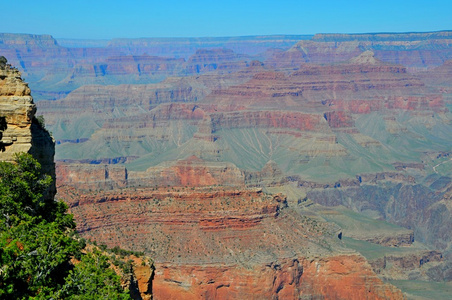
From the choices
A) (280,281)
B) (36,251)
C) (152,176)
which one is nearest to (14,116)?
(36,251)

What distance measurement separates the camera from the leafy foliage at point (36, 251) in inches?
822

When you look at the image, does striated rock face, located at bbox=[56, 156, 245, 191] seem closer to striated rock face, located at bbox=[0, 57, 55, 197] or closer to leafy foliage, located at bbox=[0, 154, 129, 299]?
striated rock face, located at bbox=[0, 57, 55, 197]

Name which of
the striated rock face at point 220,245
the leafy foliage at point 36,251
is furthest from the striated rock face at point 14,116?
the striated rock face at point 220,245

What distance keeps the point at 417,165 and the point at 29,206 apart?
181 m

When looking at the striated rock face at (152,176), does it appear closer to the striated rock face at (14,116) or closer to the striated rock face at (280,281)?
the striated rock face at (280,281)

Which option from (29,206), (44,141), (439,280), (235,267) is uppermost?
(44,141)

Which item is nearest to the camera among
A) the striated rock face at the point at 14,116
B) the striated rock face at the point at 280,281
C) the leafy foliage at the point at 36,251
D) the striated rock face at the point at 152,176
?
the leafy foliage at the point at 36,251

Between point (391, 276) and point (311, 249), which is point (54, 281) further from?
point (391, 276)

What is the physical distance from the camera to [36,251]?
21531mm

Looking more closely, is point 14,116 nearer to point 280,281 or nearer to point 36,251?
point 36,251

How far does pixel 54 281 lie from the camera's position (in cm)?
2245

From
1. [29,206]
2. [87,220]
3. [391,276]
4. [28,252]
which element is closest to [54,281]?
[28,252]

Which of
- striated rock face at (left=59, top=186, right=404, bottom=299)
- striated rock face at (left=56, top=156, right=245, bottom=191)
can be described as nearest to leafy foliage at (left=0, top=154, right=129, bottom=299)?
striated rock face at (left=59, top=186, right=404, bottom=299)

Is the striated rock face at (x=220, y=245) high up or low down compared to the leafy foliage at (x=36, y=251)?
down
